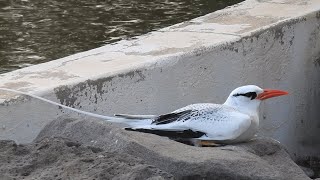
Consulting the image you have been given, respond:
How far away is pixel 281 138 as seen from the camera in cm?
544

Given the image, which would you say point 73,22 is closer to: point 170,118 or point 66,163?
point 170,118

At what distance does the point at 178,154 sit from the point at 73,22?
4257 mm

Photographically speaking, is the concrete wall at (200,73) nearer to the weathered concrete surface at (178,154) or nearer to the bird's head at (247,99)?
the weathered concrete surface at (178,154)

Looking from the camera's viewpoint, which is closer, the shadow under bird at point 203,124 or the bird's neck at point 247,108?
the shadow under bird at point 203,124

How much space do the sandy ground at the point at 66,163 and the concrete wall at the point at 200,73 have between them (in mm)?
563

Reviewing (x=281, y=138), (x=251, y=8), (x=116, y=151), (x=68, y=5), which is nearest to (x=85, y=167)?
(x=116, y=151)

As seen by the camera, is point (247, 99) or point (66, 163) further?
point (247, 99)

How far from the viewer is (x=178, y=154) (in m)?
3.49

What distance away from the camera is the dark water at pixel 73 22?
6941 mm

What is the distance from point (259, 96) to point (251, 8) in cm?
169

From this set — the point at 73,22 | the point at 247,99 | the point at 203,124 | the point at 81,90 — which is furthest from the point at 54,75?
the point at 73,22

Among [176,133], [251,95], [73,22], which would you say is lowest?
[73,22]

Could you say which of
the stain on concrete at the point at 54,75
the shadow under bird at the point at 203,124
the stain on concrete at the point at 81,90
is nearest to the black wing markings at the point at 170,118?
the shadow under bird at the point at 203,124

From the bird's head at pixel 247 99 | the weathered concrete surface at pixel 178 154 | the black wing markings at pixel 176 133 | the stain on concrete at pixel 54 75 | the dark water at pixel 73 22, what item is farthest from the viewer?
the dark water at pixel 73 22
